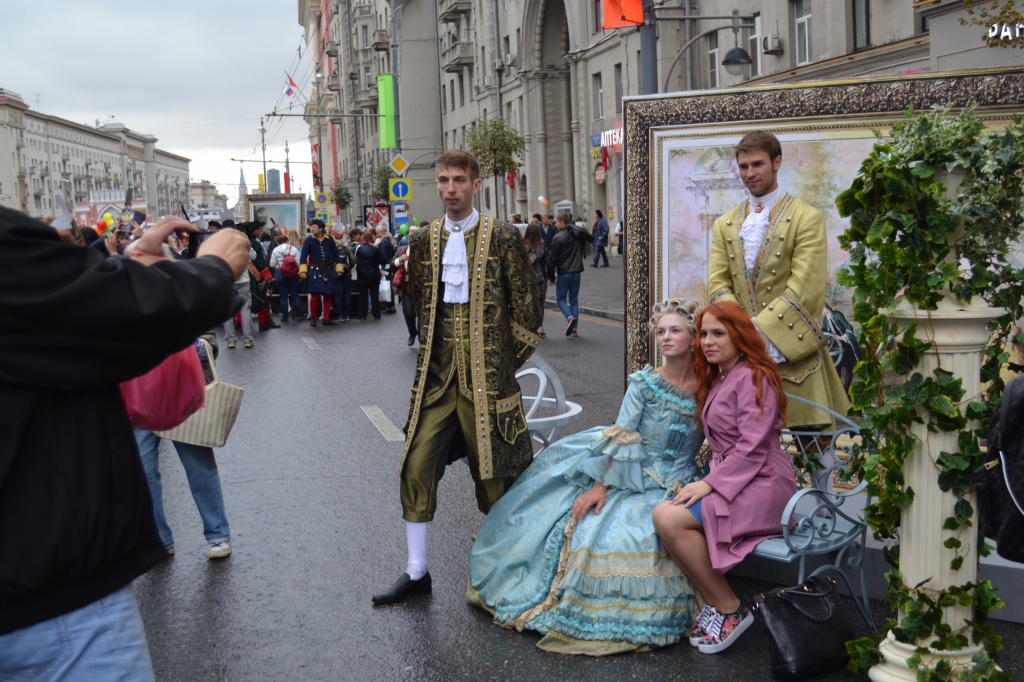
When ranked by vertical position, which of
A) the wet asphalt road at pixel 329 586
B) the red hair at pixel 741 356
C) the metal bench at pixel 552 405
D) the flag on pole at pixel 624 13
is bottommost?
the wet asphalt road at pixel 329 586

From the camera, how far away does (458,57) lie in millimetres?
62094

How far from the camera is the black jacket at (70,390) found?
2.09 metres

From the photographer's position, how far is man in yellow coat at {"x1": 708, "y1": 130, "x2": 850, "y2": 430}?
556cm

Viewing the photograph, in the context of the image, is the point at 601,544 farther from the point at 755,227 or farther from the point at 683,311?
the point at 755,227

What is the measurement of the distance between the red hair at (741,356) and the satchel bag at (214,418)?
242 cm

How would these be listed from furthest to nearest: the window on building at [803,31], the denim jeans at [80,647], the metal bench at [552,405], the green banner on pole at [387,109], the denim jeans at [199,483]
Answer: the green banner on pole at [387,109]
the window on building at [803,31]
the metal bench at [552,405]
the denim jeans at [199,483]
the denim jeans at [80,647]

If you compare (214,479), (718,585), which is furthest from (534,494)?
(214,479)

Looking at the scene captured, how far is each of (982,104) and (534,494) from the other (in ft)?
10.5

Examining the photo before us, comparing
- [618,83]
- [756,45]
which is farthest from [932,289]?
[618,83]

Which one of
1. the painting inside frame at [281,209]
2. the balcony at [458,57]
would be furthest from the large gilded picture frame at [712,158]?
the balcony at [458,57]

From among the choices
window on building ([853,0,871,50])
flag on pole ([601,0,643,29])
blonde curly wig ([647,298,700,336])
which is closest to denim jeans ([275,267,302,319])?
flag on pole ([601,0,643,29])

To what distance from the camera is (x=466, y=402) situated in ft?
17.2

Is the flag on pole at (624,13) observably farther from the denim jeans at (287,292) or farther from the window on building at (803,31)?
the window on building at (803,31)

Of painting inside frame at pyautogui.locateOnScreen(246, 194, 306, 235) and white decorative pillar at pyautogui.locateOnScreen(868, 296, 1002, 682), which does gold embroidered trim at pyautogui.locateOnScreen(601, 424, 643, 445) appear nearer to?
white decorative pillar at pyautogui.locateOnScreen(868, 296, 1002, 682)
